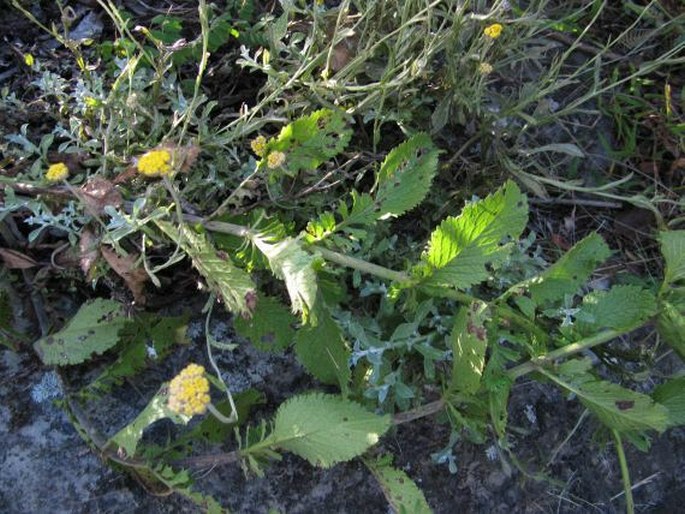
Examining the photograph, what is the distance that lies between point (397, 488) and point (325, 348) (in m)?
0.28

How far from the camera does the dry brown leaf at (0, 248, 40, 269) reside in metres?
1.50

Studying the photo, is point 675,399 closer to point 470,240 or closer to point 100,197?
→ point 470,240

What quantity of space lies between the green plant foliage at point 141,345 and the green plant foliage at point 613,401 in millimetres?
705

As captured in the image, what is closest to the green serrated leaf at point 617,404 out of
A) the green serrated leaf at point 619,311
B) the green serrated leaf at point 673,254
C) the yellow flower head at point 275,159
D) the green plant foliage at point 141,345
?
the green serrated leaf at point 619,311

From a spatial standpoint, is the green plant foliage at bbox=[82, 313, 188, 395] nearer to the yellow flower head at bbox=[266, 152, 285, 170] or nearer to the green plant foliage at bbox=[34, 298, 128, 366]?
the green plant foliage at bbox=[34, 298, 128, 366]

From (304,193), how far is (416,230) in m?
0.31

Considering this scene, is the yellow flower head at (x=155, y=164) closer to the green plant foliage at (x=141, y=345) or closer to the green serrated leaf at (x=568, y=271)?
the green plant foliage at (x=141, y=345)

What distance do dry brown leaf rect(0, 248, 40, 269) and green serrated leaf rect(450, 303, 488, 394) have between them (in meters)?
0.80

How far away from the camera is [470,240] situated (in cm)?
141

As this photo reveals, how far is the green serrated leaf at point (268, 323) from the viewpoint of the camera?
148 cm

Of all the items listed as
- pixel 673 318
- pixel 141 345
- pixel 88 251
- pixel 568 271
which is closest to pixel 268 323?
pixel 141 345

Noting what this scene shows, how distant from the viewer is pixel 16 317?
5.09ft

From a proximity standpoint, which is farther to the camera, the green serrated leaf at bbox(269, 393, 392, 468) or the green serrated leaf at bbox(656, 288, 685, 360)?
the green serrated leaf at bbox(656, 288, 685, 360)

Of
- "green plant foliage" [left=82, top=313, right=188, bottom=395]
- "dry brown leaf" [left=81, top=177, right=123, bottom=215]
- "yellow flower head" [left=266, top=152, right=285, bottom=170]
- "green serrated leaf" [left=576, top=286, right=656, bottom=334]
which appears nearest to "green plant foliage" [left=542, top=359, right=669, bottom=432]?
"green serrated leaf" [left=576, top=286, right=656, bottom=334]
